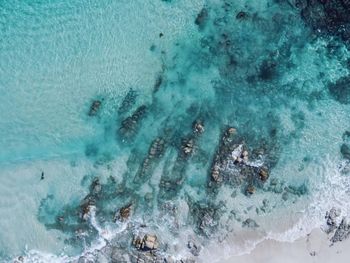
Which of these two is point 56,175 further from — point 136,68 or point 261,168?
point 261,168

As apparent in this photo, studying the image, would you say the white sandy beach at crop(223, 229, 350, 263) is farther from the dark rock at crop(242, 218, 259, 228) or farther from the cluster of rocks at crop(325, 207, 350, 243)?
the dark rock at crop(242, 218, 259, 228)

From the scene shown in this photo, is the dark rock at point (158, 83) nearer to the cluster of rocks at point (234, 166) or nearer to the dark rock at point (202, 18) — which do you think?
the dark rock at point (202, 18)

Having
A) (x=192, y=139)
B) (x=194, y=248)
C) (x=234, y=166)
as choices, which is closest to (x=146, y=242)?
(x=194, y=248)

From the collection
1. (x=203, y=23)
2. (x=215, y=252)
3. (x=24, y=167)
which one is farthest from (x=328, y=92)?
(x=24, y=167)

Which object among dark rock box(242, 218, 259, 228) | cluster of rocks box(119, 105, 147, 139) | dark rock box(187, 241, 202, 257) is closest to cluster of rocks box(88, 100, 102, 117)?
cluster of rocks box(119, 105, 147, 139)

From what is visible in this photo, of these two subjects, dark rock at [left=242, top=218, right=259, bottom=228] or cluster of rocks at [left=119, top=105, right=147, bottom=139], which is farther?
cluster of rocks at [left=119, top=105, right=147, bottom=139]

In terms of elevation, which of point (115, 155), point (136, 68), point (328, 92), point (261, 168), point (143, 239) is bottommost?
point (143, 239)

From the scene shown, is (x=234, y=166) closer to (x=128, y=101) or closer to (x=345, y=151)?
(x=345, y=151)
